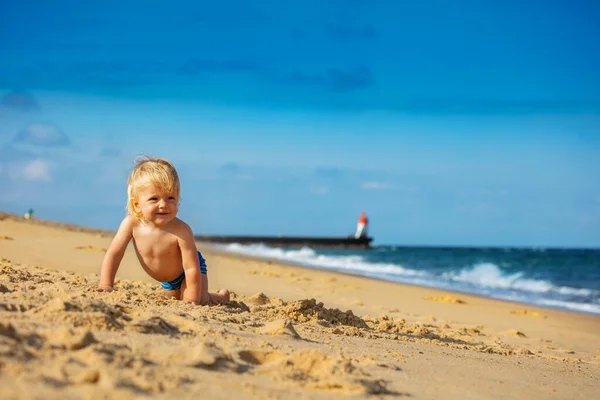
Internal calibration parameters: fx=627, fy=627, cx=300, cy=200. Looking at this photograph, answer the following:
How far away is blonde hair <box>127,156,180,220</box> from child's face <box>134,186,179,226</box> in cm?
3

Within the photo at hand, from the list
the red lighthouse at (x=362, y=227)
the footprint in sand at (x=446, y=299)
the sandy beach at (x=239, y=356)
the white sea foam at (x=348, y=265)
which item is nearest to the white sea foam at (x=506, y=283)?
the white sea foam at (x=348, y=265)

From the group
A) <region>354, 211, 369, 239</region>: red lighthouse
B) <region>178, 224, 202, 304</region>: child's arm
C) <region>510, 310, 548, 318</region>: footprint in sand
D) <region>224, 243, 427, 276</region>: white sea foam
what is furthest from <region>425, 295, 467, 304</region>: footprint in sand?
<region>354, 211, 369, 239</region>: red lighthouse

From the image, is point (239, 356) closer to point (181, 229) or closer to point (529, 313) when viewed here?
Result: point (181, 229)

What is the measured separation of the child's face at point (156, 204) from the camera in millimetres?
4234

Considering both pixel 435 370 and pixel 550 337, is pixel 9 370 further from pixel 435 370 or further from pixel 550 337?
pixel 550 337

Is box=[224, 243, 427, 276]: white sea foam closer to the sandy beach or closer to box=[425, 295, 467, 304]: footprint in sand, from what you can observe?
box=[425, 295, 467, 304]: footprint in sand

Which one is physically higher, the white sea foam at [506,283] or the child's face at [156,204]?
the child's face at [156,204]

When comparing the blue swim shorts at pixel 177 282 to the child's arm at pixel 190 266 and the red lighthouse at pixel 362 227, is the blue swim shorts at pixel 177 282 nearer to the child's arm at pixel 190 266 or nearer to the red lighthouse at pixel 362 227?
the child's arm at pixel 190 266

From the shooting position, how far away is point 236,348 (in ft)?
9.04

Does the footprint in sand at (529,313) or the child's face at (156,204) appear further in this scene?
the footprint in sand at (529,313)

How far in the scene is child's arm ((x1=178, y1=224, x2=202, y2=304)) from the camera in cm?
432

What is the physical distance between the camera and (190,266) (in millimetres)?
4344

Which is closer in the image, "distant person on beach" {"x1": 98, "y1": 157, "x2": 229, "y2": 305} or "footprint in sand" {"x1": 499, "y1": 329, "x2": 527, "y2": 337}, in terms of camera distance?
"distant person on beach" {"x1": 98, "y1": 157, "x2": 229, "y2": 305}

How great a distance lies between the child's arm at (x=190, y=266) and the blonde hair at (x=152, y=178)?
0.31 meters
